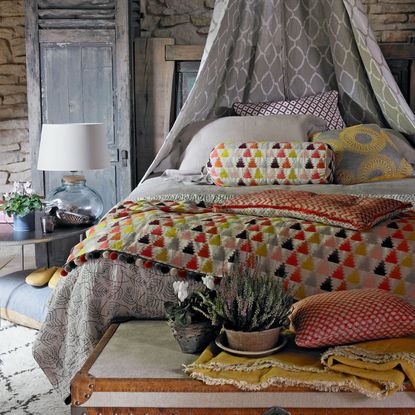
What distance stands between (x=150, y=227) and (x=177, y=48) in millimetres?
2244

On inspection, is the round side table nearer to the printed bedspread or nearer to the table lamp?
the table lamp

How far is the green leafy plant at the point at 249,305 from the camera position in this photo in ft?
6.14

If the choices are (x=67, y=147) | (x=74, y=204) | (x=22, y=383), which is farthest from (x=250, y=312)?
(x=67, y=147)

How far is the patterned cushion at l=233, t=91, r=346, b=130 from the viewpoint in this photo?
403cm

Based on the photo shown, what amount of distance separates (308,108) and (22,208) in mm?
1669

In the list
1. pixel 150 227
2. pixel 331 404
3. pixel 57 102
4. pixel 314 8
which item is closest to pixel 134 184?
pixel 57 102

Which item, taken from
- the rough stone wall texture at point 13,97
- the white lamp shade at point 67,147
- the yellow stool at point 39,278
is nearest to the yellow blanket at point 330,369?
the yellow stool at point 39,278

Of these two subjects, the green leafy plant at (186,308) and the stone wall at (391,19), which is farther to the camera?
the stone wall at (391,19)

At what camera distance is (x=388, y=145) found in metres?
3.60

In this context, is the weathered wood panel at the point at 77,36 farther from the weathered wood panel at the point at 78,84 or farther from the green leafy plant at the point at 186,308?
the green leafy plant at the point at 186,308

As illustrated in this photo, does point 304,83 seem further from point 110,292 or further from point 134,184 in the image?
point 110,292

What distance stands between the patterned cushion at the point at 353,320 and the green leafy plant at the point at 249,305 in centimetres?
7

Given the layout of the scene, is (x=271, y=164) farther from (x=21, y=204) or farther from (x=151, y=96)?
(x=151, y=96)

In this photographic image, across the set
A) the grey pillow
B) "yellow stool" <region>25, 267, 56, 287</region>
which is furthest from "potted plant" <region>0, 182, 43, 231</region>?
the grey pillow
